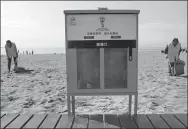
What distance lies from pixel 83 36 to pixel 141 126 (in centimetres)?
174

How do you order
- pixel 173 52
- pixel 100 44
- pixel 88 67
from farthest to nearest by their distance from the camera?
1. pixel 173 52
2. pixel 88 67
3. pixel 100 44

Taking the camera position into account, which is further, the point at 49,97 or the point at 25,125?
the point at 49,97

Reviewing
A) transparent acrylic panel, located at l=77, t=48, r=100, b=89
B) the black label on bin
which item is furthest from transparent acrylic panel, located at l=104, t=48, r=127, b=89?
the black label on bin

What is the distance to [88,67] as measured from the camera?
12.7 ft

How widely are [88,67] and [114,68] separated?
0.49 meters

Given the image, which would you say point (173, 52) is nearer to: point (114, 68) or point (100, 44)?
point (114, 68)

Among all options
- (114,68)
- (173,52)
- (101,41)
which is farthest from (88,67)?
(173,52)

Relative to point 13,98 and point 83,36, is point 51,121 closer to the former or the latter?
point 83,36

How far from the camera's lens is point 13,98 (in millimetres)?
5402

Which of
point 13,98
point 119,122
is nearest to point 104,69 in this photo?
point 119,122

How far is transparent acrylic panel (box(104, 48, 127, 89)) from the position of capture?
12.6 ft

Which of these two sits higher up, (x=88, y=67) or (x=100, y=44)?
(x=100, y=44)

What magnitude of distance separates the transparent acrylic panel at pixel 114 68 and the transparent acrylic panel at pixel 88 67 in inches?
6.6

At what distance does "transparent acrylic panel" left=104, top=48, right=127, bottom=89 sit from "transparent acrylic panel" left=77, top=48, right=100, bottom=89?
0.17 m
